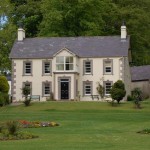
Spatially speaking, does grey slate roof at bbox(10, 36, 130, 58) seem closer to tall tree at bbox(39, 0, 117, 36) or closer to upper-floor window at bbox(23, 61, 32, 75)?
upper-floor window at bbox(23, 61, 32, 75)

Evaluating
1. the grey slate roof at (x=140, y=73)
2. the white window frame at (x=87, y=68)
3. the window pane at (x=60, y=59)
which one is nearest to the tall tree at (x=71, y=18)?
the grey slate roof at (x=140, y=73)

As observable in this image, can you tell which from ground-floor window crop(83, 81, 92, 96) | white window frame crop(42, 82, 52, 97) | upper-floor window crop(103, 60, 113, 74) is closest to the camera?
upper-floor window crop(103, 60, 113, 74)

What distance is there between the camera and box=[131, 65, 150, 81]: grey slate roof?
79.6 meters

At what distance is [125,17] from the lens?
86688mm

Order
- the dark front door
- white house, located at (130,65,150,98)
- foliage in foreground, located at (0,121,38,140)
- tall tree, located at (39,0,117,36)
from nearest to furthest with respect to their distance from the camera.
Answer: foliage in foreground, located at (0,121,38,140)
the dark front door
tall tree, located at (39,0,117,36)
white house, located at (130,65,150,98)

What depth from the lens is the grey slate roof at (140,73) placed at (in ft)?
261

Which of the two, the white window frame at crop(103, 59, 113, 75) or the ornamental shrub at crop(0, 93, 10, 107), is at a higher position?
the white window frame at crop(103, 59, 113, 75)

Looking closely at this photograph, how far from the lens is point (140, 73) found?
8100 cm

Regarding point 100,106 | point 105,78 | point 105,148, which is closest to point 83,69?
point 105,78

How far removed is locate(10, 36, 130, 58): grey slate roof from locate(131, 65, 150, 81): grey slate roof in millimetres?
12587

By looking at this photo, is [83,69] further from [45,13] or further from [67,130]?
[67,130]

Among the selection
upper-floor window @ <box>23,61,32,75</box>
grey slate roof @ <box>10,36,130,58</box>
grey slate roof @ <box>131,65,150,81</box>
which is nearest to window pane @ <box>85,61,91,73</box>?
grey slate roof @ <box>10,36,130,58</box>

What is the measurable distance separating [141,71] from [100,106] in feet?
90.3

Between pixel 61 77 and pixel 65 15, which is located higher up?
pixel 65 15
